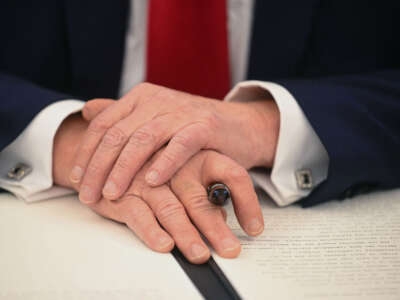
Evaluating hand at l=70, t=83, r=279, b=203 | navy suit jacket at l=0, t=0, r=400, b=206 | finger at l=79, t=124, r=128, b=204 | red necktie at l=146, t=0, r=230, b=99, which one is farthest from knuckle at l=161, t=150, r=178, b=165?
red necktie at l=146, t=0, r=230, b=99

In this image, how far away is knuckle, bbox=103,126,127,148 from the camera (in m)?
0.82

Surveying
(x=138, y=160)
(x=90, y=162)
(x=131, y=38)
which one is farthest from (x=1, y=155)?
(x=131, y=38)

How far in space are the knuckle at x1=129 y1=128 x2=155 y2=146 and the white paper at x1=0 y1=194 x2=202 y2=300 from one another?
17cm

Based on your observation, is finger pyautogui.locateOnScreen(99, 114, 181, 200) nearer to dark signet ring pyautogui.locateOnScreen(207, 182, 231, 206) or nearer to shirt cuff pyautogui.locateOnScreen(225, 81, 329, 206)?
dark signet ring pyautogui.locateOnScreen(207, 182, 231, 206)

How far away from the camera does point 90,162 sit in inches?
32.6

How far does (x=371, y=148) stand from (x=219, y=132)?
0.38 m

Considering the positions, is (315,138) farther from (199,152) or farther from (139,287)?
(139,287)

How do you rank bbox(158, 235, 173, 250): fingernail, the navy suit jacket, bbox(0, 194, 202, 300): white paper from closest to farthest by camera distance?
1. bbox(0, 194, 202, 300): white paper
2. bbox(158, 235, 173, 250): fingernail
3. the navy suit jacket

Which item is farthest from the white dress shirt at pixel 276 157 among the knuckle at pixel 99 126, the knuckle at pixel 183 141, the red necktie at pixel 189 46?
the red necktie at pixel 189 46

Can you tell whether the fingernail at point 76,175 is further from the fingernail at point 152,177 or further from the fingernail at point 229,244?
the fingernail at point 229,244

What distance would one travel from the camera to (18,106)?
3.23 feet

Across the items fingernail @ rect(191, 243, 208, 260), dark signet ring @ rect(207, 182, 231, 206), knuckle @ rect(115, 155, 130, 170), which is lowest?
fingernail @ rect(191, 243, 208, 260)

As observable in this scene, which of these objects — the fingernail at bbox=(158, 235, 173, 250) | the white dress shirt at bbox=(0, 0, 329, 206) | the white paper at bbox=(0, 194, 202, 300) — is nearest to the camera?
the white paper at bbox=(0, 194, 202, 300)

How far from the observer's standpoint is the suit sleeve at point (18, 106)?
3.17ft
